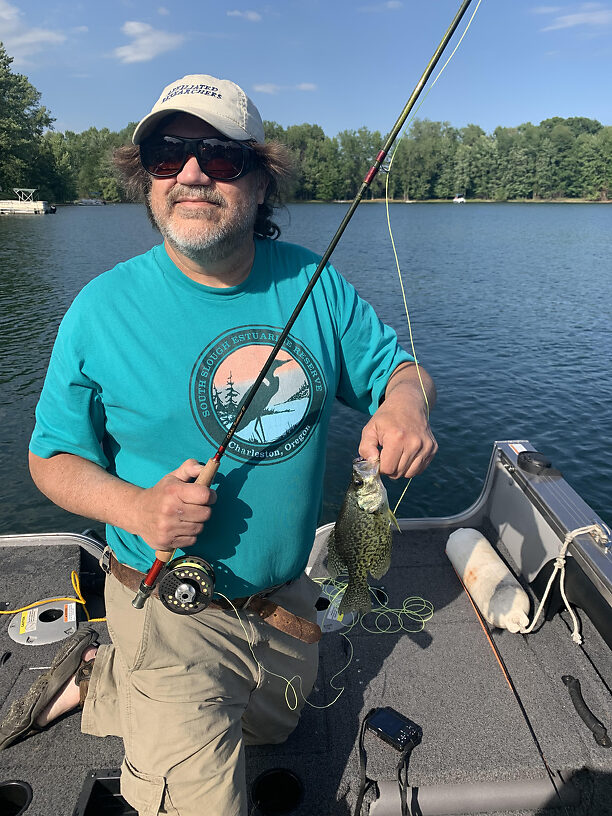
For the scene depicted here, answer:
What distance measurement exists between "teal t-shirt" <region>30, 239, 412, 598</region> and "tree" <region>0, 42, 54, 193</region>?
72.5 metres

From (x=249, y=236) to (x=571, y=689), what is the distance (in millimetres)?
3465

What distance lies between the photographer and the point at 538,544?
4.40 metres

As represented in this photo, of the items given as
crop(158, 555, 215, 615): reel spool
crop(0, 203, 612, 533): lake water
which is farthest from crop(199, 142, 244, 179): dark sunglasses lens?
crop(158, 555, 215, 615): reel spool

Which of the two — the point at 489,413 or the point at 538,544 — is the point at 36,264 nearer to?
the point at 489,413

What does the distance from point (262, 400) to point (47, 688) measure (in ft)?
7.34

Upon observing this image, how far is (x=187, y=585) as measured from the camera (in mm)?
2355

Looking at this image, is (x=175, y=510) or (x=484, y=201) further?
(x=484, y=201)

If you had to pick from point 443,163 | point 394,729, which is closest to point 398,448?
point 394,729

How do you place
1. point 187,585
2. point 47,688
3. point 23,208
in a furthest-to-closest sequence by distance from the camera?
point 23,208, point 47,688, point 187,585

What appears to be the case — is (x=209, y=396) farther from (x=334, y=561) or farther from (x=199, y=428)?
(x=334, y=561)

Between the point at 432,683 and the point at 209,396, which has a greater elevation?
the point at 209,396

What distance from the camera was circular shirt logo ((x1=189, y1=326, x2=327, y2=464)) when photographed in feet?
8.00

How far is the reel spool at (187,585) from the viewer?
235cm

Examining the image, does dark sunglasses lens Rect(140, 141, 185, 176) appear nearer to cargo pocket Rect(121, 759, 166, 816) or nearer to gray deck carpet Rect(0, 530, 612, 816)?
cargo pocket Rect(121, 759, 166, 816)
